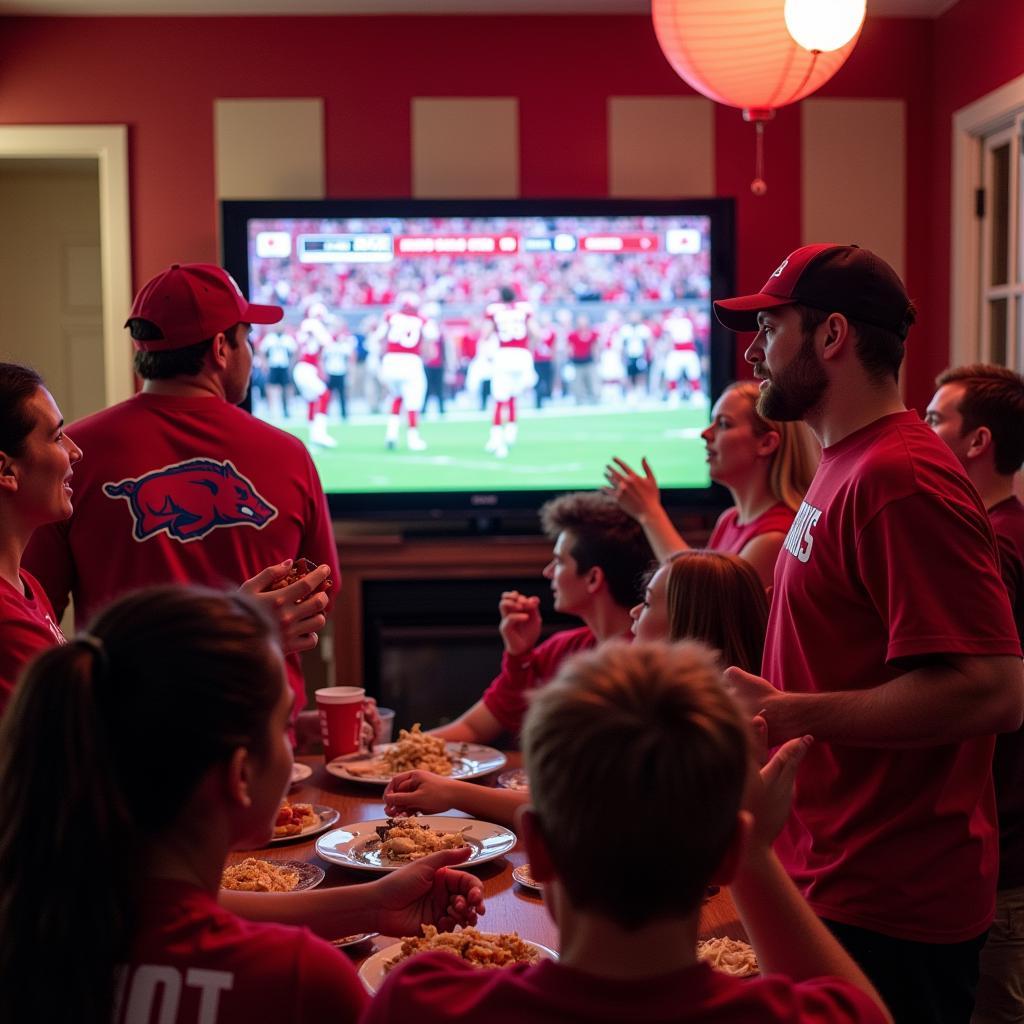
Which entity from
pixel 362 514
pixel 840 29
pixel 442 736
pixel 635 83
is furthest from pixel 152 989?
pixel 635 83

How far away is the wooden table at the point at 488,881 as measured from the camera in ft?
4.89

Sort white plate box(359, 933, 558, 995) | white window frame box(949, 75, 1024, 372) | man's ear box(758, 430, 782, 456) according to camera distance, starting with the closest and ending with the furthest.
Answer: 1. white plate box(359, 933, 558, 995)
2. man's ear box(758, 430, 782, 456)
3. white window frame box(949, 75, 1024, 372)

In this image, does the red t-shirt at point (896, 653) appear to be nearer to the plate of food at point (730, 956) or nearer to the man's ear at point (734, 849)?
the plate of food at point (730, 956)

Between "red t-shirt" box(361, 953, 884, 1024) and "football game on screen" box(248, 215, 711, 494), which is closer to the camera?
"red t-shirt" box(361, 953, 884, 1024)

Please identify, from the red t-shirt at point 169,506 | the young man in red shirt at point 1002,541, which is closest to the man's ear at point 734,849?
the young man in red shirt at point 1002,541

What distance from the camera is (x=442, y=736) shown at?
2.52 m

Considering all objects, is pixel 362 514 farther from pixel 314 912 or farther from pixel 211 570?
pixel 314 912

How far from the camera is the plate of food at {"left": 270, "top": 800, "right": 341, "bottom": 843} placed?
185cm

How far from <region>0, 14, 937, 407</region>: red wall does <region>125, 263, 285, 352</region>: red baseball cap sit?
219 centimetres

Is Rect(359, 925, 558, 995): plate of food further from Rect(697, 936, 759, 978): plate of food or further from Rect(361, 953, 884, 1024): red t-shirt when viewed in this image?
Rect(361, 953, 884, 1024): red t-shirt

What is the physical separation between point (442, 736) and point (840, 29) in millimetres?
1702

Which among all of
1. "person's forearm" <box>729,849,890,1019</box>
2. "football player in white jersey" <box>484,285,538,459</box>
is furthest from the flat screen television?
"person's forearm" <box>729,849,890,1019</box>

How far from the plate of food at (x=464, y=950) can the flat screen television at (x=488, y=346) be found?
121 inches

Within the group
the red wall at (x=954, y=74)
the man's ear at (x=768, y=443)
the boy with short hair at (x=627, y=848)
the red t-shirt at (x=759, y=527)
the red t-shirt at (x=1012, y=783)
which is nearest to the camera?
the boy with short hair at (x=627, y=848)
